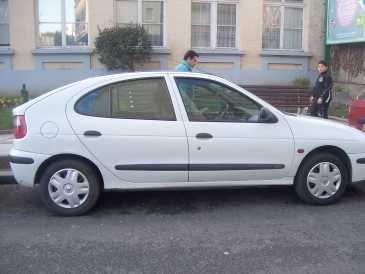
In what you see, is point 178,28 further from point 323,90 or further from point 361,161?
point 361,161

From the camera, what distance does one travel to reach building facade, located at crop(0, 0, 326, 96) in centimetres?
1416

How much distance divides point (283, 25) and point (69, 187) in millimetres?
11509

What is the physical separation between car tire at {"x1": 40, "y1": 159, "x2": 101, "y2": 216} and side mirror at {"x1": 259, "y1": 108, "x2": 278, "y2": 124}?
6.41 ft

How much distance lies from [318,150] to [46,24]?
10.6 metres

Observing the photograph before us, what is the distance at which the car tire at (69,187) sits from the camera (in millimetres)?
5477

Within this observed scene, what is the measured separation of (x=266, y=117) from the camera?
5.76 m

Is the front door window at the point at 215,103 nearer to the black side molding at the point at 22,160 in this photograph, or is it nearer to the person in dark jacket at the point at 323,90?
the black side molding at the point at 22,160

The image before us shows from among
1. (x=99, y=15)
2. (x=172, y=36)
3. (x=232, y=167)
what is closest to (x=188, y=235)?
(x=232, y=167)

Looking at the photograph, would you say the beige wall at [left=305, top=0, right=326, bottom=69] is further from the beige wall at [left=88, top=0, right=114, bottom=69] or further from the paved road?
the paved road

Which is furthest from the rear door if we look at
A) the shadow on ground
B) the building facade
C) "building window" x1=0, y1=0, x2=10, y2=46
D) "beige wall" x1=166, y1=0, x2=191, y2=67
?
"building window" x1=0, y1=0, x2=10, y2=46

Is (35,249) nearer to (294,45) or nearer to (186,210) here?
(186,210)

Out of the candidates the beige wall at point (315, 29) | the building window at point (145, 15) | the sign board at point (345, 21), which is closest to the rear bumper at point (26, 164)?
Result: the building window at point (145, 15)

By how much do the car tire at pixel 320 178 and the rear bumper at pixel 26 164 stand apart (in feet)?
9.46

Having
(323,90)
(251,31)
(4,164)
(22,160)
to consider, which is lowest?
(4,164)
